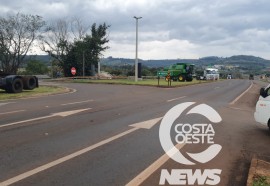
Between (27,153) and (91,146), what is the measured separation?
4.93ft

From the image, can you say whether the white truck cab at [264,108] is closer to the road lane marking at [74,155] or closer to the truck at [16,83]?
the road lane marking at [74,155]

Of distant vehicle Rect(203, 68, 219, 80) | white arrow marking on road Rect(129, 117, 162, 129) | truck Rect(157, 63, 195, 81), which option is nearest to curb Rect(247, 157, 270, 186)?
white arrow marking on road Rect(129, 117, 162, 129)

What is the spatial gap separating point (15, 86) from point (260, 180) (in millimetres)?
21903

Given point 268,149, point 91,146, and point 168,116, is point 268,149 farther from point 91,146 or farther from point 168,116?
point 168,116

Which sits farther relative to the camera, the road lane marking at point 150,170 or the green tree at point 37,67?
the green tree at point 37,67

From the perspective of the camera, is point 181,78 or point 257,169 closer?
point 257,169

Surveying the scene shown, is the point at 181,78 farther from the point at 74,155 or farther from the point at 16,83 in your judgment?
the point at 74,155

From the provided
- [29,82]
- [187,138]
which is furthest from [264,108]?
[29,82]

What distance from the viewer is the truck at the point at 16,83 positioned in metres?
25.2

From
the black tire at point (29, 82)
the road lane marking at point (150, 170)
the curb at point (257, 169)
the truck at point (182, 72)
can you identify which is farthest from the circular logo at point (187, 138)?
the truck at point (182, 72)

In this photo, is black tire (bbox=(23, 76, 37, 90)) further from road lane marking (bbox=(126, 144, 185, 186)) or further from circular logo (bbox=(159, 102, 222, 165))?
road lane marking (bbox=(126, 144, 185, 186))

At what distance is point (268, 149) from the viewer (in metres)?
9.58

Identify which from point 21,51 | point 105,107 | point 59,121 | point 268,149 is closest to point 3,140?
point 59,121

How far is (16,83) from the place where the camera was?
2600 cm
